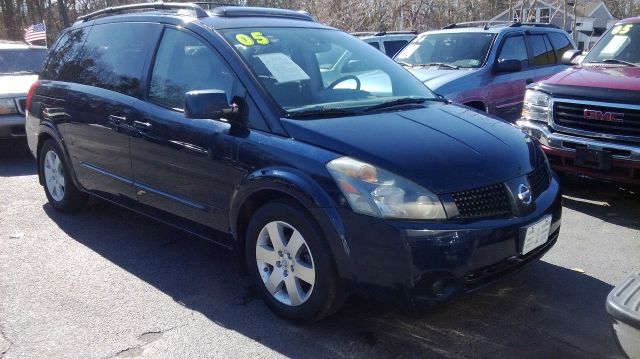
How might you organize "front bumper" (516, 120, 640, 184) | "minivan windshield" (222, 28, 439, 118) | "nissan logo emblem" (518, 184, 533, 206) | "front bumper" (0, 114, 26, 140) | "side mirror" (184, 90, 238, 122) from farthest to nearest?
1. "front bumper" (0, 114, 26, 140)
2. "front bumper" (516, 120, 640, 184)
3. "minivan windshield" (222, 28, 439, 118)
4. "side mirror" (184, 90, 238, 122)
5. "nissan logo emblem" (518, 184, 533, 206)

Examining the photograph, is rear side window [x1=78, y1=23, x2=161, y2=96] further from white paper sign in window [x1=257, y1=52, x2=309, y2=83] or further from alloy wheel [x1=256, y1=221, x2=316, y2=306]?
alloy wheel [x1=256, y1=221, x2=316, y2=306]

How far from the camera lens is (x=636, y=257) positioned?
14.9 ft

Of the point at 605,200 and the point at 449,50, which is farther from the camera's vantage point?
the point at 449,50

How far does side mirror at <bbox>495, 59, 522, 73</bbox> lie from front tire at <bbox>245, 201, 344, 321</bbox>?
5.20m

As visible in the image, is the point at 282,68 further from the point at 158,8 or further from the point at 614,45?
the point at 614,45

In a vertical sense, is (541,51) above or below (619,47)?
below

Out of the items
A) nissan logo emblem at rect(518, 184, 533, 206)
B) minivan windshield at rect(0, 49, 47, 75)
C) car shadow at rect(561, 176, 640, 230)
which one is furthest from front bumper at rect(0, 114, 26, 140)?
nissan logo emblem at rect(518, 184, 533, 206)

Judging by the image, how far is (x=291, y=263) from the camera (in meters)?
3.48

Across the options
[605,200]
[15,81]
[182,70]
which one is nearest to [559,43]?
[605,200]

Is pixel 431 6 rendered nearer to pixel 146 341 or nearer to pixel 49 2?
pixel 49 2

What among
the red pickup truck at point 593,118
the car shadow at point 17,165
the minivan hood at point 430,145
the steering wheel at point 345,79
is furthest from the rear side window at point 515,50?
the car shadow at point 17,165

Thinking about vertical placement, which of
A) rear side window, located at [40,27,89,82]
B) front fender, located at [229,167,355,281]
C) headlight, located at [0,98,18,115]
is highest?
rear side window, located at [40,27,89,82]

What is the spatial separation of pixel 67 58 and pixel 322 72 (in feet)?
8.96

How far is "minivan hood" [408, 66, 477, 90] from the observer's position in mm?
7307
